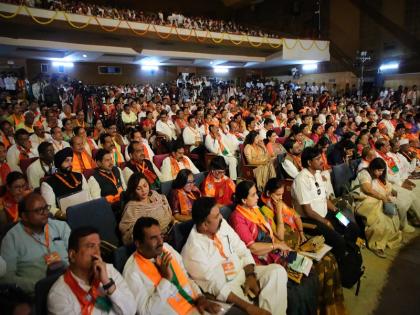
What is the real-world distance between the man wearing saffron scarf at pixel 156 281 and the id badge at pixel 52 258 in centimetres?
58

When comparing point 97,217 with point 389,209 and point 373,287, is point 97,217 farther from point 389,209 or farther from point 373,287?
point 389,209

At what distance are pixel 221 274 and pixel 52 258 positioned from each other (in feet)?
3.53

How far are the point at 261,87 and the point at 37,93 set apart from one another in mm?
10091

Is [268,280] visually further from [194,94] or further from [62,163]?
[194,94]

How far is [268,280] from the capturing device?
1.96m

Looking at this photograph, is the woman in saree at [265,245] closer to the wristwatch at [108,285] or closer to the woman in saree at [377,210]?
the wristwatch at [108,285]

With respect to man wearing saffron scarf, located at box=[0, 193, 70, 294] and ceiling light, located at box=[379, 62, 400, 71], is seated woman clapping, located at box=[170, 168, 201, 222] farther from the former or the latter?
ceiling light, located at box=[379, 62, 400, 71]

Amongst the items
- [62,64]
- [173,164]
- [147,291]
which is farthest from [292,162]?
[62,64]

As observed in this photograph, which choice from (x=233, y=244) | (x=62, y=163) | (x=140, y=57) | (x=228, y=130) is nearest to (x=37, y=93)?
(x=140, y=57)

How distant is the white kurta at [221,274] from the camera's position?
187 cm

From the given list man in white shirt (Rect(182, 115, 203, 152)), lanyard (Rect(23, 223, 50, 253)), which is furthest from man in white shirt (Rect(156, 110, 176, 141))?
lanyard (Rect(23, 223, 50, 253))

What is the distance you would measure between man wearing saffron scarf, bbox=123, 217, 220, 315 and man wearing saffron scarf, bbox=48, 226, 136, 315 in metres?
0.08

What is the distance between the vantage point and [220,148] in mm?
5359

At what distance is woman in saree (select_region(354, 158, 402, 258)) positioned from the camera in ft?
10.4
